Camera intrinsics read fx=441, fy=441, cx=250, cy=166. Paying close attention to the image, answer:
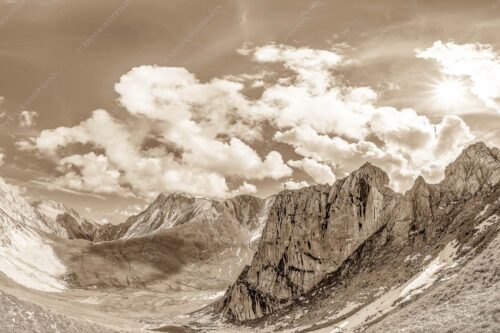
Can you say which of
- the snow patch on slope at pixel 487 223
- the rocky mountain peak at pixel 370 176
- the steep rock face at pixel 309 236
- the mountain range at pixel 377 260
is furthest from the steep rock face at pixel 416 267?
the rocky mountain peak at pixel 370 176

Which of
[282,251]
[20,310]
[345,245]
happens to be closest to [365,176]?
[345,245]

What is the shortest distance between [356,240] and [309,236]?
66.2 ft

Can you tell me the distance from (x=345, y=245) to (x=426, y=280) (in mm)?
61136

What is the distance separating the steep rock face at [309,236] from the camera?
488 feet

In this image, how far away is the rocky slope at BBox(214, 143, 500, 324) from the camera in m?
106

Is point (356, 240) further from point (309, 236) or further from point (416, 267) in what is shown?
point (416, 267)

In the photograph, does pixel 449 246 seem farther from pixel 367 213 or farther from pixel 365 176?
pixel 365 176

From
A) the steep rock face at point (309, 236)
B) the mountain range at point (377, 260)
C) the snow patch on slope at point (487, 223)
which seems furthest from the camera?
the steep rock face at point (309, 236)

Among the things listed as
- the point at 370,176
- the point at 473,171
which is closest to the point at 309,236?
the point at 370,176

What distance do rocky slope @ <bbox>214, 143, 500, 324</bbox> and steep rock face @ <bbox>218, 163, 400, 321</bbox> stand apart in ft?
1.26

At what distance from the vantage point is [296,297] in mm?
145250

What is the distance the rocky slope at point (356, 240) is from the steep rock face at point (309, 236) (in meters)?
0.38

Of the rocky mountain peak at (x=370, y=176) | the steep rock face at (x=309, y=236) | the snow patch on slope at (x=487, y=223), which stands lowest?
the steep rock face at (x=309, y=236)

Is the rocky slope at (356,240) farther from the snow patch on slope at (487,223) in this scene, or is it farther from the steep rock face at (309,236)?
the snow patch on slope at (487,223)
